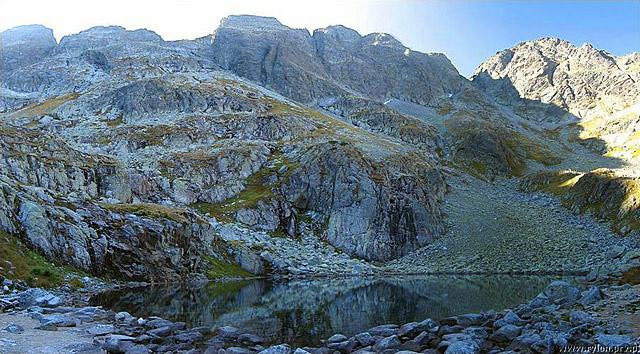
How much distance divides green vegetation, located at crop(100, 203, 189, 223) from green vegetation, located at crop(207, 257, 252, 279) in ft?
25.5

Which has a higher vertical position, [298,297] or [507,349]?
[507,349]

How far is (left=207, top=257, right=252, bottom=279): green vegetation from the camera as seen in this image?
69.2 meters

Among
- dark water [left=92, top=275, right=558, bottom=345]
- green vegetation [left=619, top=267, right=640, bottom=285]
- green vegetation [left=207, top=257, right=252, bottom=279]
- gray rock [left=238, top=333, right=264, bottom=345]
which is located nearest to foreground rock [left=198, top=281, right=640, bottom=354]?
gray rock [left=238, top=333, right=264, bottom=345]

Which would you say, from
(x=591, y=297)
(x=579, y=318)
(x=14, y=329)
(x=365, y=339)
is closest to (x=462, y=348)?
(x=365, y=339)

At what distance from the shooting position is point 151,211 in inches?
2685

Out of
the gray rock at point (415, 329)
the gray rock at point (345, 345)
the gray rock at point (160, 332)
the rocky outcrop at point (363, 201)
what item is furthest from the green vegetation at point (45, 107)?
the gray rock at point (415, 329)

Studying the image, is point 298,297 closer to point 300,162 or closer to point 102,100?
point 300,162

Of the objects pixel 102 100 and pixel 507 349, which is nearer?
pixel 507 349

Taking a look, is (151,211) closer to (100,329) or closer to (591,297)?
(100,329)

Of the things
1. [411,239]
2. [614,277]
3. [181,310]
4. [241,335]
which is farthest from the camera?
[411,239]

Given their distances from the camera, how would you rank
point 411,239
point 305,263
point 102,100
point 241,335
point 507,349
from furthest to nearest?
1. point 102,100
2. point 411,239
3. point 305,263
4. point 241,335
5. point 507,349

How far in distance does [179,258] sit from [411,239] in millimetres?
55450

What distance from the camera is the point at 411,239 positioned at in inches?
4099

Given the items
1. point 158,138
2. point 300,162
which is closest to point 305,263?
point 300,162
